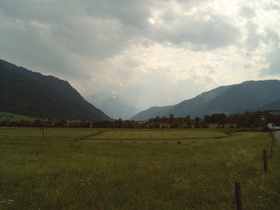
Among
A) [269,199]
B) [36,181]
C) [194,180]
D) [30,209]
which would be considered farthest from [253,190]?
[36,181]

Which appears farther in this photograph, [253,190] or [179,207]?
[253,190]

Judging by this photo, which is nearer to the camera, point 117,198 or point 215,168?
point 117,198

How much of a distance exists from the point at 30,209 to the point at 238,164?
17.1 metres

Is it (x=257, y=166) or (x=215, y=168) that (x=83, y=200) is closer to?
(x=215, y=168)

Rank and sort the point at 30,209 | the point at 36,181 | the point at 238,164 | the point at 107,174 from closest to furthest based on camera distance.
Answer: the point at 30,209 < the point at 36,181 < the point at 107,174 < the point at 238,164

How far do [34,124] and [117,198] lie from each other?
182m

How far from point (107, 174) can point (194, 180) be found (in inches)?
249

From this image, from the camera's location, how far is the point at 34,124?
165 m

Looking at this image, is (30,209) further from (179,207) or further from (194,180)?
(194,180)

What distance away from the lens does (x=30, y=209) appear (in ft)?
26.6

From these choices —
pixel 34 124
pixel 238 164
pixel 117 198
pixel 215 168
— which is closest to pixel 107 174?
pixel 117 198

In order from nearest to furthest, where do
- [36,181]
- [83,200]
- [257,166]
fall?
1. [83,200]
2. [36,181]
3. [257,166]

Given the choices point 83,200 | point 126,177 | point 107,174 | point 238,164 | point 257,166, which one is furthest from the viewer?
point 238,164

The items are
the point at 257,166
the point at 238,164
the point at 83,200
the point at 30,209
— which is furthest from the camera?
the point at 238,164
